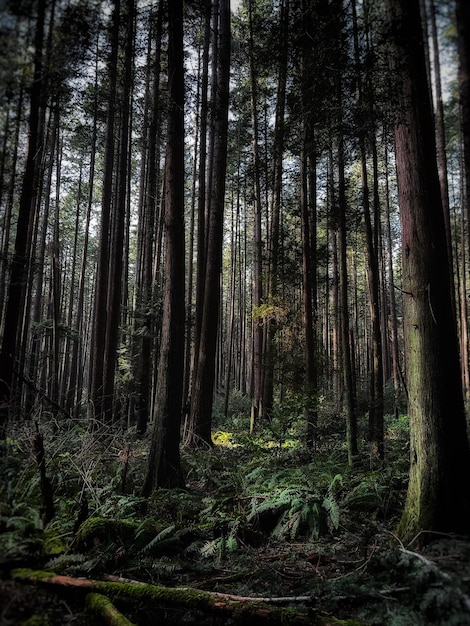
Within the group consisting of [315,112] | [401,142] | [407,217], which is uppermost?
[315,112]

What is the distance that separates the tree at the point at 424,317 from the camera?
355 cm

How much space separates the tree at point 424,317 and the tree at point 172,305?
3917 mm

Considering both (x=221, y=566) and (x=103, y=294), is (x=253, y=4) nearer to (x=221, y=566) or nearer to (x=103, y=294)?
(x=103, y=294)

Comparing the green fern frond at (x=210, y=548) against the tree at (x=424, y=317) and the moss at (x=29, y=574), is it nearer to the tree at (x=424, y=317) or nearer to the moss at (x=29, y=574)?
the moss at (x=29, y=574)

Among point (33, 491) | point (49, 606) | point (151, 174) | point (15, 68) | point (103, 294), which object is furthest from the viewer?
point (151, 174)

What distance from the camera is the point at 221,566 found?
402 cm

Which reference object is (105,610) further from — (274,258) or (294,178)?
(294,178)

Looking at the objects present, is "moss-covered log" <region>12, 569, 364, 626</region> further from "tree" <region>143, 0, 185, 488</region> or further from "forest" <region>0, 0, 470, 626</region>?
"tree" <region>143, 0, 185, 488</region>

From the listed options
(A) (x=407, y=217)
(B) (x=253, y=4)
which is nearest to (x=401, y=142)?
(A) (x=407, y=217)

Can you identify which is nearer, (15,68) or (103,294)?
(15,68)

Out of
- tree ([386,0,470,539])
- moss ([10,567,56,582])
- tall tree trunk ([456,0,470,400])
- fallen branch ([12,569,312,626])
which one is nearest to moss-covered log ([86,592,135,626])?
fallen branch ([12,569,312,626])

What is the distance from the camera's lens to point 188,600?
296 centimetres

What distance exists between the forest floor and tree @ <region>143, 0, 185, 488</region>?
578 millimetres

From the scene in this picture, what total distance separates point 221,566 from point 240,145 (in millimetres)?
17814
